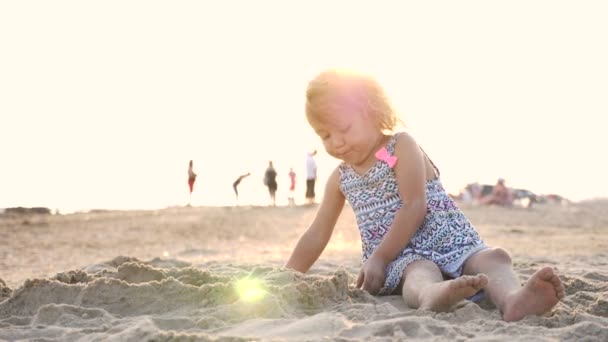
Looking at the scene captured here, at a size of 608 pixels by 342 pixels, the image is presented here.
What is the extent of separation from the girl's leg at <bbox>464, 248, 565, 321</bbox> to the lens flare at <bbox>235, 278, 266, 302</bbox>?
3.05 ft

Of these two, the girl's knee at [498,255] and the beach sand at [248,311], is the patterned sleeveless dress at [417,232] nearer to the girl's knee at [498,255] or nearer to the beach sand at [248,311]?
the girl's knee at [498,255]

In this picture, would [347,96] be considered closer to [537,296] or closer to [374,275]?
[374,275]

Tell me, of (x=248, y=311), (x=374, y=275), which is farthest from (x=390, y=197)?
(x=248, y=311)

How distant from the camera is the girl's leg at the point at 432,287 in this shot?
2691mm

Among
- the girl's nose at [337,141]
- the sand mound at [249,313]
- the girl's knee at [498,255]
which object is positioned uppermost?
the girl's nose at [337,141]

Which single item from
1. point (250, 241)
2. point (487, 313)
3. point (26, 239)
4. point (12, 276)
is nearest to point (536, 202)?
point (250, 241)

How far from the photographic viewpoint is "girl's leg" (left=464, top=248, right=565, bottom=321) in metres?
2.60

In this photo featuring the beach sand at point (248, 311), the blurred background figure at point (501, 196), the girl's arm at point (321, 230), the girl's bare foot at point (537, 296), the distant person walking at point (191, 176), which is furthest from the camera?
the distant person walking at point (191, 176)

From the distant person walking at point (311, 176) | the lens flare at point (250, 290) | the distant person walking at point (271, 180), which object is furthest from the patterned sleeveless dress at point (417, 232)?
the distant person walking at point (271, 180)


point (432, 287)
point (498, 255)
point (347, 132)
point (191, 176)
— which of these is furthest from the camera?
point (191, 176)

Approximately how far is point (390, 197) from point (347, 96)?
553 millimetres

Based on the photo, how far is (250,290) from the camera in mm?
2951

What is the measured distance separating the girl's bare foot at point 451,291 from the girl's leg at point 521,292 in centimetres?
14

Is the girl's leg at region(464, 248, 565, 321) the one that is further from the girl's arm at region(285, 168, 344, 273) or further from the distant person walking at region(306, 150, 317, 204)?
the distant person walking at region(306, 150, 317, 204)
